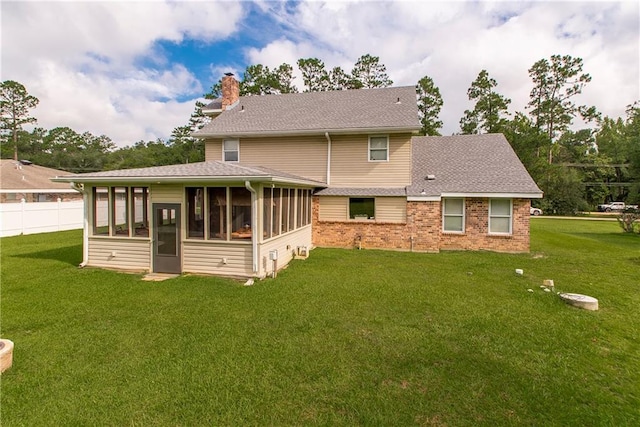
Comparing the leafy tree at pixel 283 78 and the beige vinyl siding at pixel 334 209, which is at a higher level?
the leafy tree at pixel 283 78

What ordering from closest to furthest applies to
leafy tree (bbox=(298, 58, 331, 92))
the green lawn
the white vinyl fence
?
the green lawn → the white vinyl fence → leafy tree (bbox=(298, 58, 331, 92))

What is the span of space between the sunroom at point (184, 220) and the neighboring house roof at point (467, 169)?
6470 mm

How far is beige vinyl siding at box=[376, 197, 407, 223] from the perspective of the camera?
474 inches

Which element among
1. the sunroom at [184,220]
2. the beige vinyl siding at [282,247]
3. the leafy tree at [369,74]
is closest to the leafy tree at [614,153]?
the leafy tree at [369,74]

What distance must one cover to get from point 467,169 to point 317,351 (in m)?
11.7

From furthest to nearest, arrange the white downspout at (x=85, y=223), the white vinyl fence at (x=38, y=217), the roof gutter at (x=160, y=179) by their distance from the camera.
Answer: the white vinyl fence at (x=38, y=217), the white downspout at (x=85, y=223), the roof gutter at (x=160, y=179)

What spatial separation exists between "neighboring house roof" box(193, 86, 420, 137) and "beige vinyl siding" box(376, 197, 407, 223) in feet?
8.85

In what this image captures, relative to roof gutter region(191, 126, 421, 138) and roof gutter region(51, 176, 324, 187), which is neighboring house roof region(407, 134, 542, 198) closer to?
roof gutter region(191, 126, 421, 138)

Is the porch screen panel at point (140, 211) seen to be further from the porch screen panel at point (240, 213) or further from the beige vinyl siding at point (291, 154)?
the beige vinyl siding at point (291, 154)

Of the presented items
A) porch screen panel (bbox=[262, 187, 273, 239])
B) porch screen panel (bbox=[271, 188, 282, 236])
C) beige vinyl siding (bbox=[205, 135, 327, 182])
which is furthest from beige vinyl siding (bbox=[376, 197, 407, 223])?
porch screen panel (bbox=[262, 187, 273, 239])

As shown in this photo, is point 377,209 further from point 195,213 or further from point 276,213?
point 195,213

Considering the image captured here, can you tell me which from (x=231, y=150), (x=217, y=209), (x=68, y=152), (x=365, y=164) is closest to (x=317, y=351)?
(x=217, y=209)

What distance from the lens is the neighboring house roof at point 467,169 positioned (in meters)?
11.9

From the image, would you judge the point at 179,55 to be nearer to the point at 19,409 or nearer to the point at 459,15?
the point at 459,15
